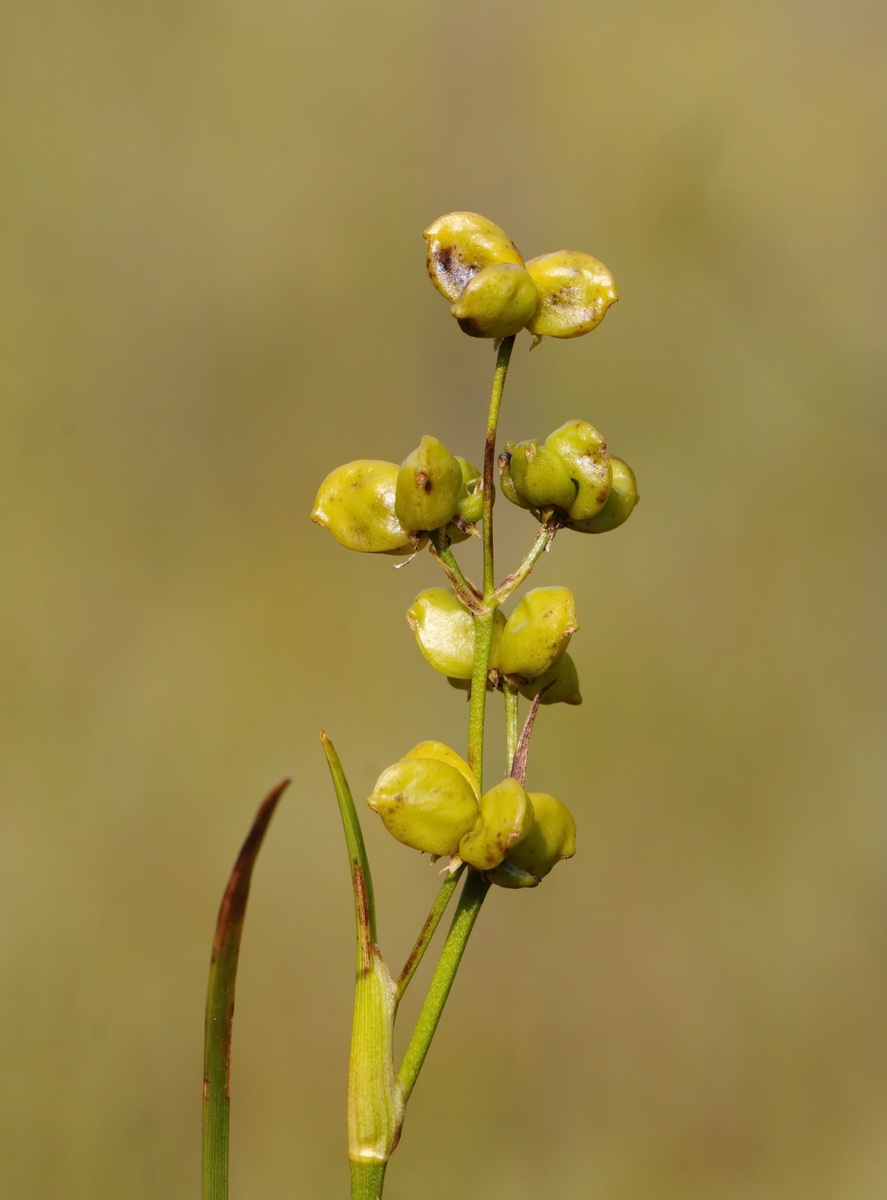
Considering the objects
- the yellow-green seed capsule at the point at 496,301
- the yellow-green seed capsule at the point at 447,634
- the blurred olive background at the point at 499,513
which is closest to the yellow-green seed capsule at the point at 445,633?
the yellow-green seed capsule at the point at 447,634

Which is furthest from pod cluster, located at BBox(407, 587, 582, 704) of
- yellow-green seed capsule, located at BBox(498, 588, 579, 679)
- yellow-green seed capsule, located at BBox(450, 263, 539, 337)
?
yellow-green seed capsule, located at BBox(450, 263, 539, 337)

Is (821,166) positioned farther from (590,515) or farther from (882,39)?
(590,515)

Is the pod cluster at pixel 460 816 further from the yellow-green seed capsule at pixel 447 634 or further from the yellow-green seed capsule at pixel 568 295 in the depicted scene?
the yellow-green seed capsule at pixel 568 295

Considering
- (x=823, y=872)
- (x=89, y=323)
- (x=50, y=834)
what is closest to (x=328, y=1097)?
(x=50, y=834)

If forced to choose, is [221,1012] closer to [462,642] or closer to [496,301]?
[462,642]

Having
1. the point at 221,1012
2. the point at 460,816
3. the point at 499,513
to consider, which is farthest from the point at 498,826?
the point at 499,513

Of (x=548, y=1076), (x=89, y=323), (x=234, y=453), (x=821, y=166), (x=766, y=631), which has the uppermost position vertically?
(x=821, y=166)
